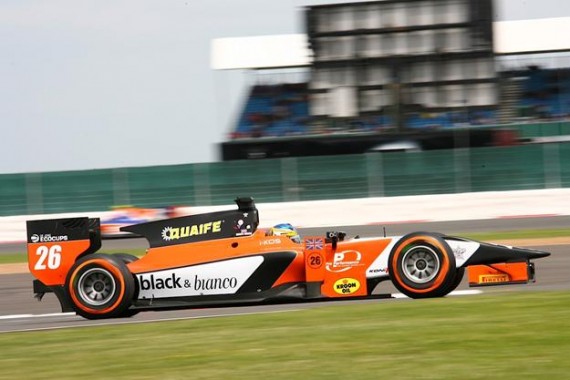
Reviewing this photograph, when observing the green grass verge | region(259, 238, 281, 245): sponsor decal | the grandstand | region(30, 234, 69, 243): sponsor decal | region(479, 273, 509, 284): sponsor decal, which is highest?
the grandstand

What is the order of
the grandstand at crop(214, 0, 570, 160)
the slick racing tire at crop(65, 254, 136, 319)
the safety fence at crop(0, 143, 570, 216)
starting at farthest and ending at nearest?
1. the grandstand at crop(214, 0, 570, 160)
2. the safety fence at crop(0, 143, 570, 216)
3. the slick racing tire at crop(65, 254, 136, 319)

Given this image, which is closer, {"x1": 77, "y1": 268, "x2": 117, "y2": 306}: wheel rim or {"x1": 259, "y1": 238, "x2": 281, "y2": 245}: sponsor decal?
{"x1": 259, "y1": 238, "x2": 281, "y2": 245}: sponsor decal

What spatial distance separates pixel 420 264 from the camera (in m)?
9.36

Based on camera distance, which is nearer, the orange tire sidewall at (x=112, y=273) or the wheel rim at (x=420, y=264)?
the wheel rim at (x=420, y=264)

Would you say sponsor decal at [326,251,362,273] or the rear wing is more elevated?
the rear wing

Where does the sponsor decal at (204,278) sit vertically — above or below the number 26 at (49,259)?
below

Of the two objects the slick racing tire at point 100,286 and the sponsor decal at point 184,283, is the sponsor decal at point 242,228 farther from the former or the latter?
the slick racing tire at point 100,286

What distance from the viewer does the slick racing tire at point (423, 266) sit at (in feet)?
30.3

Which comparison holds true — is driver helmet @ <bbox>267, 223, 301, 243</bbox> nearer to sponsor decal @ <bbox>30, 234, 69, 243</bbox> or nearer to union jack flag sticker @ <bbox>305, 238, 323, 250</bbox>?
union jack flag sticker @ <bbox>305, 238, 323, 250</bbox>

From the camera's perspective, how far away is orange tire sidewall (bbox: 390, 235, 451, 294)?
9219 mm

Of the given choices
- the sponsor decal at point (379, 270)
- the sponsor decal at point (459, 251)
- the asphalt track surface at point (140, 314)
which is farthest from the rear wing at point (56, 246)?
the sponsor decal at point (459, 251)

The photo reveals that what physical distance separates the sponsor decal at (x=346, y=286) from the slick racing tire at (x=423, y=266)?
0.36 m

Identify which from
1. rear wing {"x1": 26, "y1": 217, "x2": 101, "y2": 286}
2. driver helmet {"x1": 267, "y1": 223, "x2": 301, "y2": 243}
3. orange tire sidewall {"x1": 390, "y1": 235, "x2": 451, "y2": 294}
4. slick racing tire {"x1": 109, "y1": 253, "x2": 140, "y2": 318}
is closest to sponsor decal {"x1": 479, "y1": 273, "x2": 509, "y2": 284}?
orange tire sidewall {"x1": 390, "y1": 235, "x2": 451, "y2": 294}

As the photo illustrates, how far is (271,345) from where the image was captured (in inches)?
286
